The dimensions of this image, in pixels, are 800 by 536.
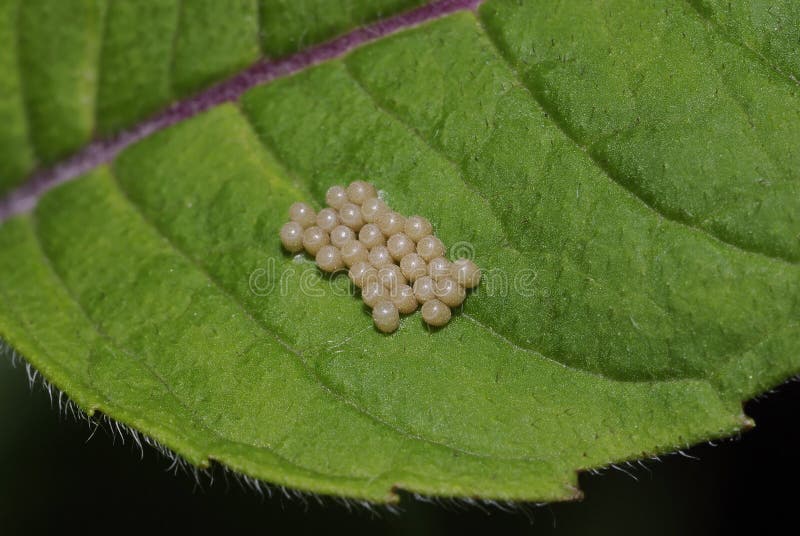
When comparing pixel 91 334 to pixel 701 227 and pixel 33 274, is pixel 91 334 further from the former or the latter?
pixel 701 227

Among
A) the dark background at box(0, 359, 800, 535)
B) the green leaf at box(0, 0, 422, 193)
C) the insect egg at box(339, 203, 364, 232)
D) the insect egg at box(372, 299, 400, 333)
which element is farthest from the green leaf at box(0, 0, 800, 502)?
the dark background at box(0, 359, 800, 535)

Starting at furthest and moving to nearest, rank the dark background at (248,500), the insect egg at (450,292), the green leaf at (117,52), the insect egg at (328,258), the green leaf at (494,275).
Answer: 1. the dark background at (248,500)
2. the green leaf at (117,52)
3. the insect egg at (328,258)
4. the insect egg at (450,292)
5. the green leaf at (494,275)

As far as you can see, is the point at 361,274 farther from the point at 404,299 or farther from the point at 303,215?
the point at 303,215

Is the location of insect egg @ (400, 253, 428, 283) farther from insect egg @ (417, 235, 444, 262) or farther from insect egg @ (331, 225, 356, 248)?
insect egg @ (331, 225, 356, 248)

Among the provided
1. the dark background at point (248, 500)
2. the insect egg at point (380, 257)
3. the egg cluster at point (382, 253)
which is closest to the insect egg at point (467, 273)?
the egg cluster at point (382, 253)

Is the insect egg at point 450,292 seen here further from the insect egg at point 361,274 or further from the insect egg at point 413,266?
the insect egg at point 361,274

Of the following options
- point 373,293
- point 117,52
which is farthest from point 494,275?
point 117,52
